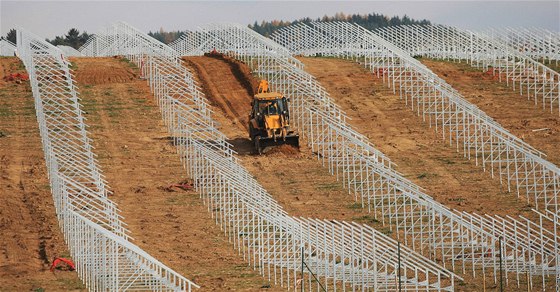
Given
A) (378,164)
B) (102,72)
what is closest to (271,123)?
(378,164)

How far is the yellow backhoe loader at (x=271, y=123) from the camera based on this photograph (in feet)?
146

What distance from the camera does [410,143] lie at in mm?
47750

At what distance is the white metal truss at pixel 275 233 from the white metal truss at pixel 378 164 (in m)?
1.22

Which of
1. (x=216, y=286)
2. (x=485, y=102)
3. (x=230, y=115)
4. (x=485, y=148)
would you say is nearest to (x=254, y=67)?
(x=230, y=115)

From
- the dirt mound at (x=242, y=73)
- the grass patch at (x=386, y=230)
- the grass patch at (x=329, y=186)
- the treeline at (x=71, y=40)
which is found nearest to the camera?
the grass patch at (x=386, y=230)

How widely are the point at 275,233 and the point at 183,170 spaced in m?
11.1

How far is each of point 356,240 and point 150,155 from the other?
13888 millimetres

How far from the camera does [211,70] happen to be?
58.6 m

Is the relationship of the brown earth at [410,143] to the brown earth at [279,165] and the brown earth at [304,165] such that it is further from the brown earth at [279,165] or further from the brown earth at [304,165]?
the brown earth at [279,165]

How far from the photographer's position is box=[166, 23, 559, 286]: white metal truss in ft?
105

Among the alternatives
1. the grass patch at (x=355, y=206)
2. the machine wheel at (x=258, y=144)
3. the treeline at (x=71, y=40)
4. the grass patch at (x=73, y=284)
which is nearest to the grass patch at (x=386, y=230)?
the grass patch at (x=355, y=206)

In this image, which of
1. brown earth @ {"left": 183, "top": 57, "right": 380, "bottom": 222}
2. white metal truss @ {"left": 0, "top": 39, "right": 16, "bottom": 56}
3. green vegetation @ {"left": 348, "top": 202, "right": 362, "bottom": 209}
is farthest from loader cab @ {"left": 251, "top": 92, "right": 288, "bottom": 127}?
white metal truss @ {"left": 0, "top": 39, "right": 16, "bottom": 56}

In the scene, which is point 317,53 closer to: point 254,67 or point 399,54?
point 254,67

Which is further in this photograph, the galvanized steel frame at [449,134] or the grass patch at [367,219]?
the grass patch at [367,219]
